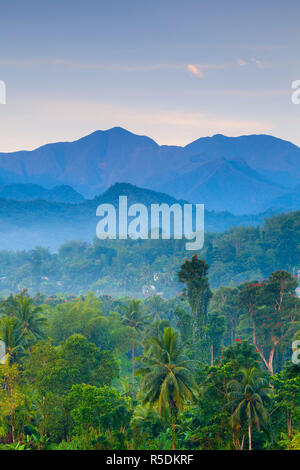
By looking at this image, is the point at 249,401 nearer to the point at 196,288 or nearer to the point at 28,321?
the point at 28,321

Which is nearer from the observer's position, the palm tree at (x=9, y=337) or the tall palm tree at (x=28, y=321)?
the palm tree at (x=9, y=337)

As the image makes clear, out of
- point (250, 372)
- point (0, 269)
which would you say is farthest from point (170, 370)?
point (0, 269)

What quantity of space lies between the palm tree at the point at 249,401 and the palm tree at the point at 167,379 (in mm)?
2280

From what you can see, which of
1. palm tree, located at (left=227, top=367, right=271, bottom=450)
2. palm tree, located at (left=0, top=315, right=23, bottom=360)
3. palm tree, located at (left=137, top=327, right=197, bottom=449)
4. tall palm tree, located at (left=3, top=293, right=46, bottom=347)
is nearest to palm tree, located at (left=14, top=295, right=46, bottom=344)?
tall palm tree, located at (left=3, top=293, right=46, bottom=347)

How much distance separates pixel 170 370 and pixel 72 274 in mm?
110007

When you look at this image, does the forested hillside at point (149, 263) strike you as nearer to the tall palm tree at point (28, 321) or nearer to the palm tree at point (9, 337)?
the tall palm tree at point (28, 321)

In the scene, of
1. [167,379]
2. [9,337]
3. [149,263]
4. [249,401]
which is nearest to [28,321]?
[9,337]

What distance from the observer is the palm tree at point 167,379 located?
86.0 ft

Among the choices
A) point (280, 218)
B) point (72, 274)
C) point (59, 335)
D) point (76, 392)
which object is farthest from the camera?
point (72, 274)

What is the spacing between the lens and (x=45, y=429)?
1194 inches

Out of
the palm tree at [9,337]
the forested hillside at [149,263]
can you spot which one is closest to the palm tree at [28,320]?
the palm tree at [9,337]

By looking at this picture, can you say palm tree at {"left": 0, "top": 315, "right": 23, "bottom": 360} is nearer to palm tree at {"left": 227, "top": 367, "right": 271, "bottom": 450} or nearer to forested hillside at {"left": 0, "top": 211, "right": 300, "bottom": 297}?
palm tree at {"left": 227, "top": 367, "right": 271, "bottom": 450}

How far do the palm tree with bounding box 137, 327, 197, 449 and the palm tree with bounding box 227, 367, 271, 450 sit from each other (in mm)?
2280
